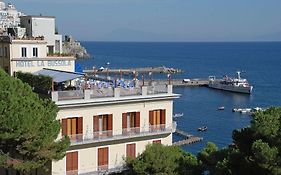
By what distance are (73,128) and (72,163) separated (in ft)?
6.61

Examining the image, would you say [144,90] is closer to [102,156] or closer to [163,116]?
[163,116]

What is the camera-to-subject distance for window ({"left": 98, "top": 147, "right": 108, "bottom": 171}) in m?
28.1

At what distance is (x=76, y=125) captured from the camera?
27.1 metres

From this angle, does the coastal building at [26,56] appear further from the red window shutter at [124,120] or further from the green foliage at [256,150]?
the green foliage at [256,150]

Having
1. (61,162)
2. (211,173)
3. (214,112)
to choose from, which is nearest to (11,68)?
(61,162)

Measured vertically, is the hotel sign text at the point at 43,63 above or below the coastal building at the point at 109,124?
above

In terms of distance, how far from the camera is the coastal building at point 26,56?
31.4 m

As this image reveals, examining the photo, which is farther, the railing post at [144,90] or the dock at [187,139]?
the dock at [187,139]

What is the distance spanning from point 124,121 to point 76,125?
3.06 metres

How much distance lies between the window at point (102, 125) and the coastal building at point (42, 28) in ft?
31.3

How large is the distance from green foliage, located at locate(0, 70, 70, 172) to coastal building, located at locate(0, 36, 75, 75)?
7.42m

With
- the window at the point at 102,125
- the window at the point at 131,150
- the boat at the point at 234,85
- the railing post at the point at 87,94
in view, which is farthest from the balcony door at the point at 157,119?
the boat at the point at 234,85

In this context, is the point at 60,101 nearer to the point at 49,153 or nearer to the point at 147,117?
the point at 49,153

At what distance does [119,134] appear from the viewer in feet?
92.9
